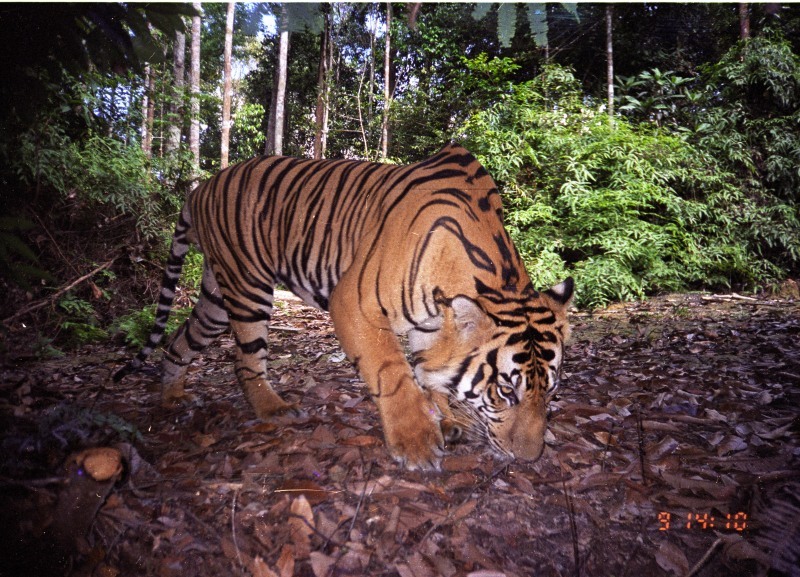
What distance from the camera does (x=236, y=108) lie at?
1759 mm

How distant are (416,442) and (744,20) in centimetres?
195

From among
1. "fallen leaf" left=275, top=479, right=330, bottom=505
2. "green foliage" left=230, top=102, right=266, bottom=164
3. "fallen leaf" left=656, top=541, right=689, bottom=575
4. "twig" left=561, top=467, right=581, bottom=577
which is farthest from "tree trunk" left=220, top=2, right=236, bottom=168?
"fallen leaf" left=656, top=541, right=689, bottom=575

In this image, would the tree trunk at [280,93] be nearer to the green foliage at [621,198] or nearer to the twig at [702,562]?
the green foliage at [621,198]

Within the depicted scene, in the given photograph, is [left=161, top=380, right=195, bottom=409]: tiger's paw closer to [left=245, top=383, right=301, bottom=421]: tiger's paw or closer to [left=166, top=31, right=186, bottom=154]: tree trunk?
[left=245, top=383, right=301, bottom=421]: tiger's paw

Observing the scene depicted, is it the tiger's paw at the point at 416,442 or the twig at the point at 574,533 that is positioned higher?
the tiger's paw at the point at 416,442

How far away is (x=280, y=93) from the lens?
1.67 m

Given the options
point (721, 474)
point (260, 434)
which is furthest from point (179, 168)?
point (721, 474)

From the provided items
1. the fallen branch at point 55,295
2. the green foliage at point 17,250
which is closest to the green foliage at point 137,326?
the fallen branch at point 55,295

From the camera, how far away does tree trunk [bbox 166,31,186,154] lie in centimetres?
154

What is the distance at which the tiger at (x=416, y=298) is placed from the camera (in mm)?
1849

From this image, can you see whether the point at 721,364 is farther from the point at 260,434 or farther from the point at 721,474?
the point at 260,434

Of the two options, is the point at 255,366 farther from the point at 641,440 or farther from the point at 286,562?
the point at 641,440
